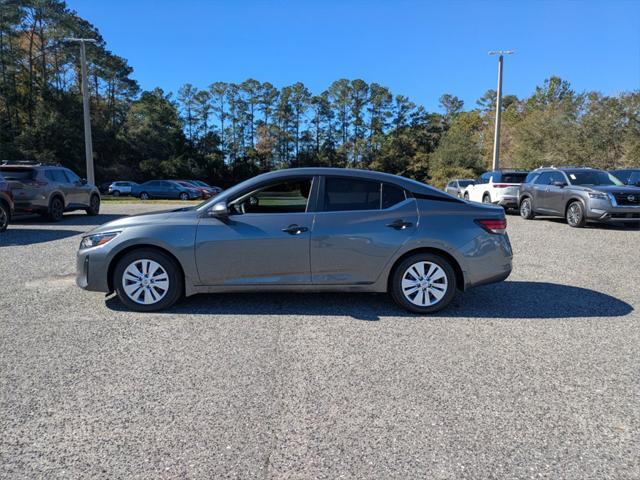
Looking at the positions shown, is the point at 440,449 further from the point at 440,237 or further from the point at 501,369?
the point at 440,237

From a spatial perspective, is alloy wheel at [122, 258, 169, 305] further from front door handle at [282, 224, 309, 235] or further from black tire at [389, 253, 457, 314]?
black tire at [389, 253, 457, 314]

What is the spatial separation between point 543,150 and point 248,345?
36.9 meters

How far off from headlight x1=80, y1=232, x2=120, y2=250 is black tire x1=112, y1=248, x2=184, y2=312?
0.26 metres

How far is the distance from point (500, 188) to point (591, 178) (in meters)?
4.09

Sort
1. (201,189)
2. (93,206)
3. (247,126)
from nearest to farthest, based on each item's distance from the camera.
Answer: (93,206) < (201,189) < (247,126)

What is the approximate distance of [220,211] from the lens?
4.86m

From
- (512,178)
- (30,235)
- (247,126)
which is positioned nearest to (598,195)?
(512,178)

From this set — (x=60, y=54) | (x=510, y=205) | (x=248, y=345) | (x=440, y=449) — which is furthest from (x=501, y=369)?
(x=60, y=54)

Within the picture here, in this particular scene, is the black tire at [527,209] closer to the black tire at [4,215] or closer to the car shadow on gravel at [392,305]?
the car shadow on gravel at [392,305]

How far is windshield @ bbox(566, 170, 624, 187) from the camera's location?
12695 mm

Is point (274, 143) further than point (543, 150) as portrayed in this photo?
Yes

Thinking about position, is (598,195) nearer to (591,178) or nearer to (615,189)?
(615,189)

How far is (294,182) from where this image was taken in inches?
199

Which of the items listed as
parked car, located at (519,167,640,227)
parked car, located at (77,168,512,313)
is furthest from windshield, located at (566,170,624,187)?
parked car, located at (77,168,512,313)
